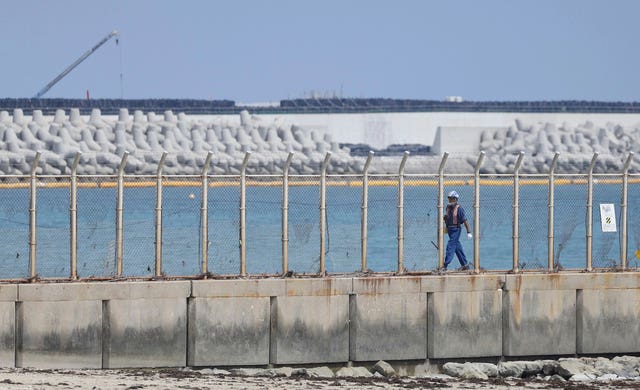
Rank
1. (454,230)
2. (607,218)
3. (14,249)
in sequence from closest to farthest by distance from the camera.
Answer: (14,249) < (454,230) < (607,218)

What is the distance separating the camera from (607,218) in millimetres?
28156

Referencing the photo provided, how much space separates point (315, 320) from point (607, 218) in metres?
5.42

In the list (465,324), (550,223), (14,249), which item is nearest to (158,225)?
(14,249)

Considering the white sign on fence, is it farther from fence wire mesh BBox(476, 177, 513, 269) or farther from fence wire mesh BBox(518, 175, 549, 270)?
fence wire mesh BBox(476, 177, 513, 269)

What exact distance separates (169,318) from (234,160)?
88198mm

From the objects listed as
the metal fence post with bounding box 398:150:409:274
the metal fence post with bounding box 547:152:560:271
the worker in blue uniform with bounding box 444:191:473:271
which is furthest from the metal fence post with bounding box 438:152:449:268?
the metal fence post with bounding box 547:152:560:271

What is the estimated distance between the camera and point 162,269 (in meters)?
A: 25.5

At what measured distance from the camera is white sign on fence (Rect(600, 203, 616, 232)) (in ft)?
92.2

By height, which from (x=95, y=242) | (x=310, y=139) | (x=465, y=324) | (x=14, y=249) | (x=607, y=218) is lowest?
(x=465, y=324)

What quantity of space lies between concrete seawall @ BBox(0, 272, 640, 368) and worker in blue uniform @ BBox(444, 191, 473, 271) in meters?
1.23

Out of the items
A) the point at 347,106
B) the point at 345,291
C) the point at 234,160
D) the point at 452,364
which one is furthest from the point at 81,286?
the point at 347,106

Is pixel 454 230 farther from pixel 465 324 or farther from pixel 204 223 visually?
pixel 204 223

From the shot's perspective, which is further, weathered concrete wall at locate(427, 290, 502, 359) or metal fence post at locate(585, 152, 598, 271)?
metal fence post at locate(585, 152, 598, 271)

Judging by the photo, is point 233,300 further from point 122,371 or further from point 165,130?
point 165,130
